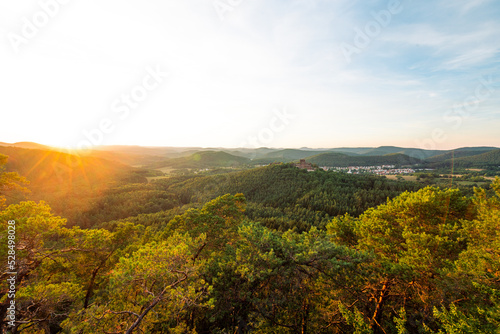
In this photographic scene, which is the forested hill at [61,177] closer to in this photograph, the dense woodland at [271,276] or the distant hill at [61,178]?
the distant hill at [61,178]

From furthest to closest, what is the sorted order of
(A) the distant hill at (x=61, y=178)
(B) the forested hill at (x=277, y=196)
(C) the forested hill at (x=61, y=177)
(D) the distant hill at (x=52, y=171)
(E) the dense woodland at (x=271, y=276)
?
(D) the distant hill at (x=52, y=171)
(C) the forested hill at (x=61, y=177)
(A) the distant hill at (x=61, y=178)
(B) the forested hill at (x=277, y=196)
(E) the dense woodland at (x=271, y=276)

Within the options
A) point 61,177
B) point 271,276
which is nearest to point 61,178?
point 61,177

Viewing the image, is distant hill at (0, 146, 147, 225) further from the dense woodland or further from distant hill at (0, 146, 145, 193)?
the dense woodland

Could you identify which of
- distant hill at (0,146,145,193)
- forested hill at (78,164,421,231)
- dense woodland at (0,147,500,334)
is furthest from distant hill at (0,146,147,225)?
dense woodland at (0,147,500,334)

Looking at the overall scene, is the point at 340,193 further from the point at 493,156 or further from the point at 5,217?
the point at 493,156

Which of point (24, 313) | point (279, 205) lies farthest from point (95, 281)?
point (279, 205)

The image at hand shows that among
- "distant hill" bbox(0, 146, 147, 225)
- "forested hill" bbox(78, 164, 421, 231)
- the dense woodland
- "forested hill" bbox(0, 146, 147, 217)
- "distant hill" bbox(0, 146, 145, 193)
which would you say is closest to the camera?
the dense woodland

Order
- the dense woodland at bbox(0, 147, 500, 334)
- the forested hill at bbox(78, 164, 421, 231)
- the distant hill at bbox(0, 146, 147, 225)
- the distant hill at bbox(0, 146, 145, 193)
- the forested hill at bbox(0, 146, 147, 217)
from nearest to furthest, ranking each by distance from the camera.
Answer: the dense woodland at bbox(0, 147, 500, 334) < the forested hill at bbox(78, 164, 421, 231) < the distant hill at bbox(0, 146, 147, 225) < the forested hill at bbox(0, 146, 147, 217) < the distant hill at bbox(0, 146, 145, 193)

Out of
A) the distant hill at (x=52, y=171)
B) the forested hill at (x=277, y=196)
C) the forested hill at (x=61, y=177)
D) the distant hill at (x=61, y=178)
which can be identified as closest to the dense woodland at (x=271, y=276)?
the forested hill at (x=277, y=196)
